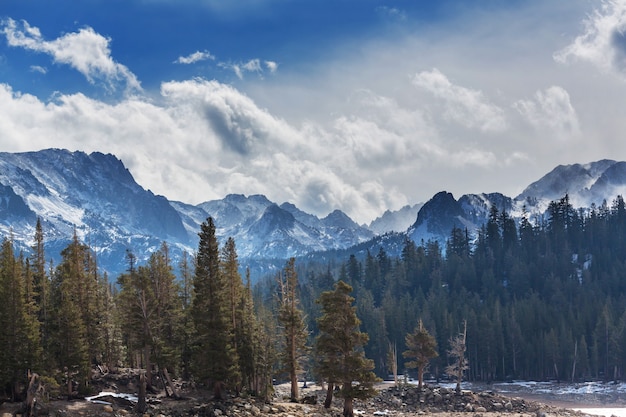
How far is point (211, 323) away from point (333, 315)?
11.0 m

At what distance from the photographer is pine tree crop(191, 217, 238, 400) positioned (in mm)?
48812

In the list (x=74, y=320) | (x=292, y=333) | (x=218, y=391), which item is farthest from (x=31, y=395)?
(x=292, y=333)

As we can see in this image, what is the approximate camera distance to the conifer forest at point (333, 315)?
157ft

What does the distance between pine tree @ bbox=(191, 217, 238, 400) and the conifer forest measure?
0.13 metres

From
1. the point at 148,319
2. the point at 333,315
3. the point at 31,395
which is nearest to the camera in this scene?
the point at 31,395

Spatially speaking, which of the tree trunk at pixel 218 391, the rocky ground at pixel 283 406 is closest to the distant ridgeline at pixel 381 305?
the tree trunk at pixel 218 391

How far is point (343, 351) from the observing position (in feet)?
165

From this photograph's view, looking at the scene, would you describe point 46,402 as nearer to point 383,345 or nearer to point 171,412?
point 171,412

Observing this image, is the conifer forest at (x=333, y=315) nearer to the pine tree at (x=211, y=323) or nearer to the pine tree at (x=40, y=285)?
the pine tree at (x=211, y=323)

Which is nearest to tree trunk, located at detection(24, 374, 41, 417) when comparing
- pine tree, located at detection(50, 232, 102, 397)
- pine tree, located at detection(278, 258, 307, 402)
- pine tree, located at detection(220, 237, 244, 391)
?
pine tree, located at detection(50, 232, 102, 397)

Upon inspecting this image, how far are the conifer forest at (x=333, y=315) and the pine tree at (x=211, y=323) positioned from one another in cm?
13

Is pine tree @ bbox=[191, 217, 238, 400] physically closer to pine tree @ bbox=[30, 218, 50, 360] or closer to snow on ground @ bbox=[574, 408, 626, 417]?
pine tree @ bbox=[30, 218, 50, 360]

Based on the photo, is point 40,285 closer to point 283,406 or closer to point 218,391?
point 218,391

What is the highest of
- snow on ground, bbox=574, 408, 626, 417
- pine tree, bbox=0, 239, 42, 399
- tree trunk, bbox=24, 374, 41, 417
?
pine tree, bbox=0, 239, 42, 399
